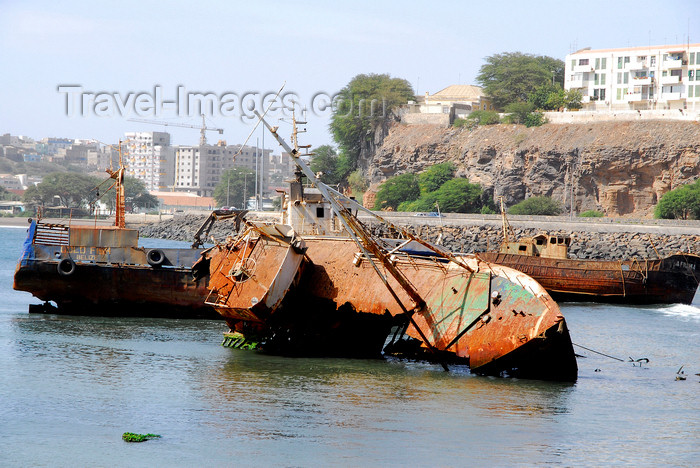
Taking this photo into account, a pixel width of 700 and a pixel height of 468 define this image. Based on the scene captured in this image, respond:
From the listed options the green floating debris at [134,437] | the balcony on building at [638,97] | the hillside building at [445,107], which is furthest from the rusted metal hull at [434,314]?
the hillside building at [445,107]

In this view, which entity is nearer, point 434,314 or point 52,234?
point 434,314

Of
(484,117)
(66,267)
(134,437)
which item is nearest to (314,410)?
(134,437)

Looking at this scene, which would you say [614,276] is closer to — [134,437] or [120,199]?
[120,199]

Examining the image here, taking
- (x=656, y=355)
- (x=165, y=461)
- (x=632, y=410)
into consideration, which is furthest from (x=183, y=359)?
(x=656, y=355)

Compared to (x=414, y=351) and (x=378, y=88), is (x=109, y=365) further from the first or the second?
(x=378, y=88)

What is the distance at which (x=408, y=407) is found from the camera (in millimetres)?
21375

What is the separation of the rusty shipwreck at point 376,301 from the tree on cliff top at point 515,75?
92.8 m

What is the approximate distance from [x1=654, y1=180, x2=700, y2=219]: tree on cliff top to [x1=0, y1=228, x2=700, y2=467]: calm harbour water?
182ft

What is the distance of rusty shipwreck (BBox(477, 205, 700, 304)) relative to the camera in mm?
49719

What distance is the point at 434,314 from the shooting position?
Answer: 81.5 feet

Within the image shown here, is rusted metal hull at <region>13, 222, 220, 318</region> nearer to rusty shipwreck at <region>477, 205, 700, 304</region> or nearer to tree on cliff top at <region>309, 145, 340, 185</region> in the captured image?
rusty shipwreck at <region>477, 205, 700, 304</region>

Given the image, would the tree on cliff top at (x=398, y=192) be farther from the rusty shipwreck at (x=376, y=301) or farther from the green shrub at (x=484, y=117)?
the rusty shipwreck at (x=376, y=301)

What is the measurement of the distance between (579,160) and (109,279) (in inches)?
2805

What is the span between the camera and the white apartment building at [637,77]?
104500mm
